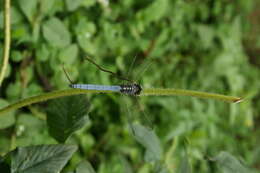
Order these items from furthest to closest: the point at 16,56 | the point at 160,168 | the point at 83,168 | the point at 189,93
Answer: the point at 16,56 → the point at 160,168 → the point at 83,168 → the point at 189,93

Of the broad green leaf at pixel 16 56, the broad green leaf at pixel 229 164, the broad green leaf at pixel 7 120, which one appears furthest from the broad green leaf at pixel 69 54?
the broad green leaf at pixel 229 164

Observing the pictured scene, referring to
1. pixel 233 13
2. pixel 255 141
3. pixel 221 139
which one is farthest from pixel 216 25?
pixel 255 141

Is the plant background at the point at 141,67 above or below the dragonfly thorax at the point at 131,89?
below

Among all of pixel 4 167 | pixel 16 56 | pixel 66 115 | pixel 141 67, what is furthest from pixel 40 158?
pixel 16 56

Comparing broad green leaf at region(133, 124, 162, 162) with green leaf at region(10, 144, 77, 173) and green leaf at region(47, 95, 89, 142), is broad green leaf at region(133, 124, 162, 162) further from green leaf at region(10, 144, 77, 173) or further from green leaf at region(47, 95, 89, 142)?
green leaf at region(10, 144, 77, 173)

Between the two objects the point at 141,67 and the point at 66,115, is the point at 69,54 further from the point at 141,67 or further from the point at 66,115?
the point at 66,115

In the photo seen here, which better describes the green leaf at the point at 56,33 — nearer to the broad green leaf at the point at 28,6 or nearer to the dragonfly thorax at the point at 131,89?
the broad green leaf at the point at 28,6

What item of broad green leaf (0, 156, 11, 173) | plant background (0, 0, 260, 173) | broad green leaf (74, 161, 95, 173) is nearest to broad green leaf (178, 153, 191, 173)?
plant background (0, 0, 260, 173)
